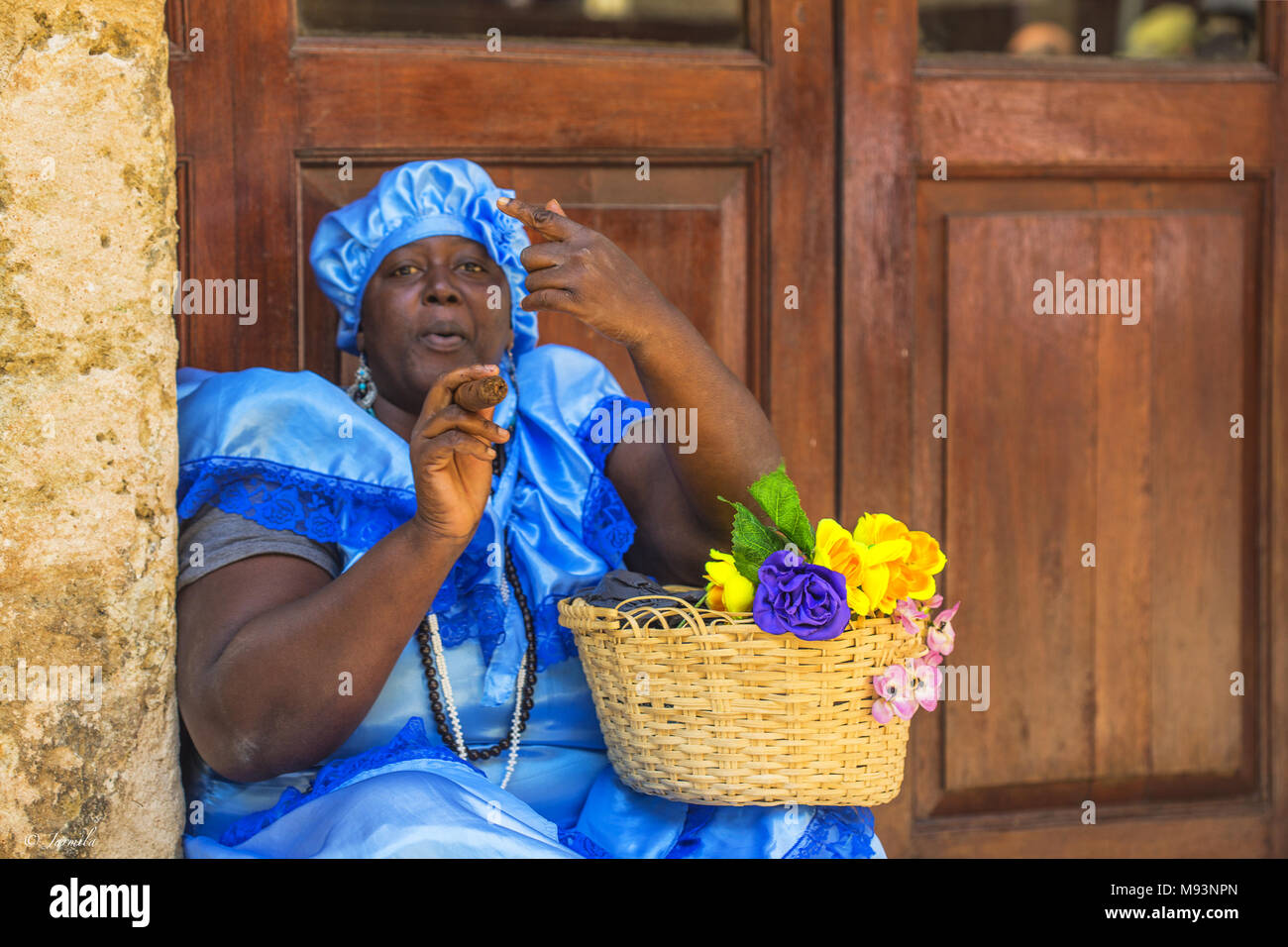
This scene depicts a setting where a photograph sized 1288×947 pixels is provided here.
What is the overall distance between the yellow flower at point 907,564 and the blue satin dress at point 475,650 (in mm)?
403

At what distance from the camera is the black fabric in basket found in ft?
6.33

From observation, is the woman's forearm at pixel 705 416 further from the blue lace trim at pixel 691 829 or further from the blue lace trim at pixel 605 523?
the blue lace trim at pixel 691 829

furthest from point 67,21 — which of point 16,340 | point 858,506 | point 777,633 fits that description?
point 858,506

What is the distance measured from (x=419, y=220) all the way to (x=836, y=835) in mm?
1343

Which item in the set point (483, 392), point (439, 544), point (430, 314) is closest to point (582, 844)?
point (439, 544)

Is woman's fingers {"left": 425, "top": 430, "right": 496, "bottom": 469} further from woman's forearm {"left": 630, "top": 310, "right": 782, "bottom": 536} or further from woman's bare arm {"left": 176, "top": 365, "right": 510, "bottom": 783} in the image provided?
woman's forearm {"left": 630, "top": 310, "right": 782, "bottom": 536}

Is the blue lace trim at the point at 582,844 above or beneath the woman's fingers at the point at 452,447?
beneath

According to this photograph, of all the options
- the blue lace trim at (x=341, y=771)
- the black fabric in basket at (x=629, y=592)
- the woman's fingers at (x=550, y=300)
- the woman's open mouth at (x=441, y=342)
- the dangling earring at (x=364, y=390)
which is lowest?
the blue lace trim at (x=341, y=771)

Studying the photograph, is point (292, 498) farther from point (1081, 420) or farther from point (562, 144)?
point (1081, 420)

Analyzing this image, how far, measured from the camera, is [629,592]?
195 centimetres

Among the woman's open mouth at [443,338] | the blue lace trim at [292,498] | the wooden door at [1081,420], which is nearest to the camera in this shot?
the blue lace trim at [292,498]

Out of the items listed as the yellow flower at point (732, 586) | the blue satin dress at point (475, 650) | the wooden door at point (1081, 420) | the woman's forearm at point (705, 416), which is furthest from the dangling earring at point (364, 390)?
the wooden door at point (1081, 420)

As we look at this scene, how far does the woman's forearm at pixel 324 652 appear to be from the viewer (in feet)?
5.92

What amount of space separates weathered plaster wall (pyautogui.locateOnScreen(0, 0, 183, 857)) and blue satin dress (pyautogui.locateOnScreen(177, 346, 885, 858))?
0.75 feet
